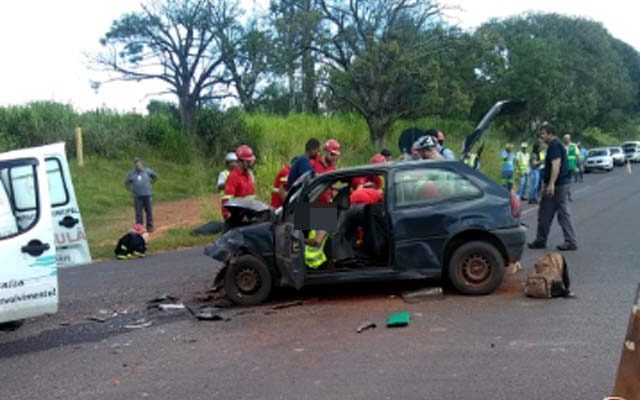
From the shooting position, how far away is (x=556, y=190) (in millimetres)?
10164

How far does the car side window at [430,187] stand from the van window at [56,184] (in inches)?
139

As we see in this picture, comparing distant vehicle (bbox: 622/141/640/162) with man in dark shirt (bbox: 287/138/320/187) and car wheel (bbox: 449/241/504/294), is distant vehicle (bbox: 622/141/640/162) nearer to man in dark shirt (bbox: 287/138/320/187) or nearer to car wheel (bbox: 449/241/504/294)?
man in dark shirt (bbox: 287/138/320/187)

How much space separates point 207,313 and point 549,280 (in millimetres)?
3538

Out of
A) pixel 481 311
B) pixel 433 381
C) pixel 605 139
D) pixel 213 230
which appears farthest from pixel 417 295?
pixel 605 139

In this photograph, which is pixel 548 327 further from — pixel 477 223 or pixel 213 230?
pixel 213 230

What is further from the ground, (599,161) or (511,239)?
(599,161)

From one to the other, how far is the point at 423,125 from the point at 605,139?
155 ft

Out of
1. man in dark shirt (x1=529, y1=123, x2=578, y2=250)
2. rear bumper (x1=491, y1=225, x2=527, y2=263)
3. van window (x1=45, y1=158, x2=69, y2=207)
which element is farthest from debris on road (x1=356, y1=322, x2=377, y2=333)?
man in dark shirt (x1=529, y1=123, x2=578, y2=250)

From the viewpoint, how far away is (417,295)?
746 cm

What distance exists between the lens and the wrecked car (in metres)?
7.34

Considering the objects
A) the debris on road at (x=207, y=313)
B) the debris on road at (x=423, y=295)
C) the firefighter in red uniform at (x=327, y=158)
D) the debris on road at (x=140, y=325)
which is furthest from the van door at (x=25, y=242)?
the firefighter in red uniform at (x=327, y=158)

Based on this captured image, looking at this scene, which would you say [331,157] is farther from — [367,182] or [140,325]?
[140,325]

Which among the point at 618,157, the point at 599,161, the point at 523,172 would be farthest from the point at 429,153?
the point at 618,157

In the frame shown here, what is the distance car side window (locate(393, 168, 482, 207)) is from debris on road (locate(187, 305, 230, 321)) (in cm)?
221
